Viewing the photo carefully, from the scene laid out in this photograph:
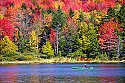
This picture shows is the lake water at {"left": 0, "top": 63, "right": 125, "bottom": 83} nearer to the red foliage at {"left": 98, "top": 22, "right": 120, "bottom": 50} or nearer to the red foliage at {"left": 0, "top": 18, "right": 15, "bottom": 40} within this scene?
the red foliage at {"left": 98, "top": 22, "right": 120, "bottom": 50}

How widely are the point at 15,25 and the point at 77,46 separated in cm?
2115

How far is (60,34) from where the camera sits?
354 feet

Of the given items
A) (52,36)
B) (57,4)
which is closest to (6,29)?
(52,36)

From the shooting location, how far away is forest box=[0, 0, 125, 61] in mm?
99125

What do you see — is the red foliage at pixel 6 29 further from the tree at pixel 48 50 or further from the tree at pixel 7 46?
the tree at pixel 48 50

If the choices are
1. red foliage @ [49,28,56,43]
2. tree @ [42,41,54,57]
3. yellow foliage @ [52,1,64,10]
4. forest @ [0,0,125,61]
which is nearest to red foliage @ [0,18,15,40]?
forest @ [0,0,125,61]

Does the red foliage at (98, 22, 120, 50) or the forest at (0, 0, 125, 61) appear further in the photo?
the forest at (0, 0, 125, 61)

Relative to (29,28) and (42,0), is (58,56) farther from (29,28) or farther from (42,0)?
(42,0)

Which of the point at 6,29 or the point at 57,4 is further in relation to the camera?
the point at 57,4

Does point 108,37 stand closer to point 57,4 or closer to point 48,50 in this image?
point 48,50

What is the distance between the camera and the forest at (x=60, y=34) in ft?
325

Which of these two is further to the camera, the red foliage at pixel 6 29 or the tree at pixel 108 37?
the red foliage at pixel 6 29

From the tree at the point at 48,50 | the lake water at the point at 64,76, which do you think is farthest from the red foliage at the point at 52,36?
the lake water at the point at 64,76

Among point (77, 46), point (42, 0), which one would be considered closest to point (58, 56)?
point (77, 46)
